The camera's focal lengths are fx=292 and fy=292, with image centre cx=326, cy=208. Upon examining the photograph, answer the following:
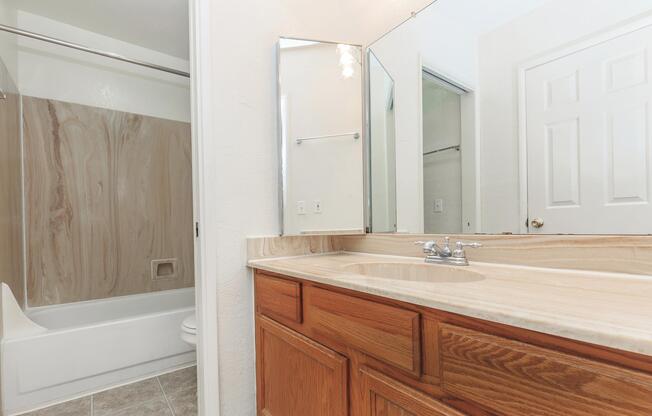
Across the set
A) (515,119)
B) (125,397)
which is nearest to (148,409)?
(125,397)

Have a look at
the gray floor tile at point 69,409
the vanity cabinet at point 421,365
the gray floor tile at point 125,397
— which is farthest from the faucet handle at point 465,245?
the gray floor tile at point 69,409

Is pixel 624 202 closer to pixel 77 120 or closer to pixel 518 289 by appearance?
pixel 518 289

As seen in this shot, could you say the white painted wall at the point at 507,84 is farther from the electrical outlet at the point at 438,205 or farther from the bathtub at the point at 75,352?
the bathtub at the point at 75,352

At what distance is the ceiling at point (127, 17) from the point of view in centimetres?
191

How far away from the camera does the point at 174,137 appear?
2604mm

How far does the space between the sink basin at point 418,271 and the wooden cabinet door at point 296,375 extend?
299 millimetres

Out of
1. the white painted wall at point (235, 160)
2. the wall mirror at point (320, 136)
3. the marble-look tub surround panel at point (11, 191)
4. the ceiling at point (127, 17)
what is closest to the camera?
the white painted wall at point (235, 160)

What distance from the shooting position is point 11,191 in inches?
69.7

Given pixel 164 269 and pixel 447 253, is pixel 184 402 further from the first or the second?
pixel 447 253

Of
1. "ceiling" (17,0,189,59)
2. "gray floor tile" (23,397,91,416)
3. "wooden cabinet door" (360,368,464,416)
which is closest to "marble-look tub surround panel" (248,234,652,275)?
"wooden cabinet door" (360,368,464,416)

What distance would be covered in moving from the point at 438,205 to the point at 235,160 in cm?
86

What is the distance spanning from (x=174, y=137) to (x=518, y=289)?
2766mm

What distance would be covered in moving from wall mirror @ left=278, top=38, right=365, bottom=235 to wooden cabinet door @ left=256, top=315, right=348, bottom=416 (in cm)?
47

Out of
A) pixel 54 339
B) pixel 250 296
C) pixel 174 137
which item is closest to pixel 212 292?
pixel 250 296
